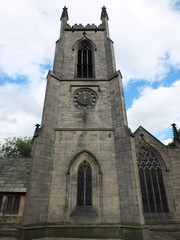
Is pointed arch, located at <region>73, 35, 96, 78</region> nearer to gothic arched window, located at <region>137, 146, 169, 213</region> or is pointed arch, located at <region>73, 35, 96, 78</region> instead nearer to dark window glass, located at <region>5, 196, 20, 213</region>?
gothic arched window, located at <region>137, 146, 169, 213</region>

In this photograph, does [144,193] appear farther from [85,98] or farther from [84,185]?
[85,98]

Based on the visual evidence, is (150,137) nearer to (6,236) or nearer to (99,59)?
(99,59)

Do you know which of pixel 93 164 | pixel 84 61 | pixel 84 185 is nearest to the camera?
pixel 84 185

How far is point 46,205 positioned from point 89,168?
10.2 feet

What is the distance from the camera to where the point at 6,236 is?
26.9 ft

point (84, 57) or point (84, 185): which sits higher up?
point (84, 57)

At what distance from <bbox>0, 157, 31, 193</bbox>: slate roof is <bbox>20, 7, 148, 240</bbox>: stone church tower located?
192cm

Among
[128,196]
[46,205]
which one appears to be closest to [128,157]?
[128,196]

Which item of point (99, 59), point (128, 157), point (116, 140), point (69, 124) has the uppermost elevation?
point (99, 59)

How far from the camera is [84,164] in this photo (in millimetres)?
9734

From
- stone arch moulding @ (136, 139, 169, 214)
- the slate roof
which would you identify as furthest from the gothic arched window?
the slate roof

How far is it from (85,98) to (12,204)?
27.8ft

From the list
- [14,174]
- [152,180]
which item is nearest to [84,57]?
[14,174]

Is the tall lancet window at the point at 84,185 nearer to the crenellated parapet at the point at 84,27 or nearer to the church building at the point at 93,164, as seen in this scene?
the church building at the point at 93,164
